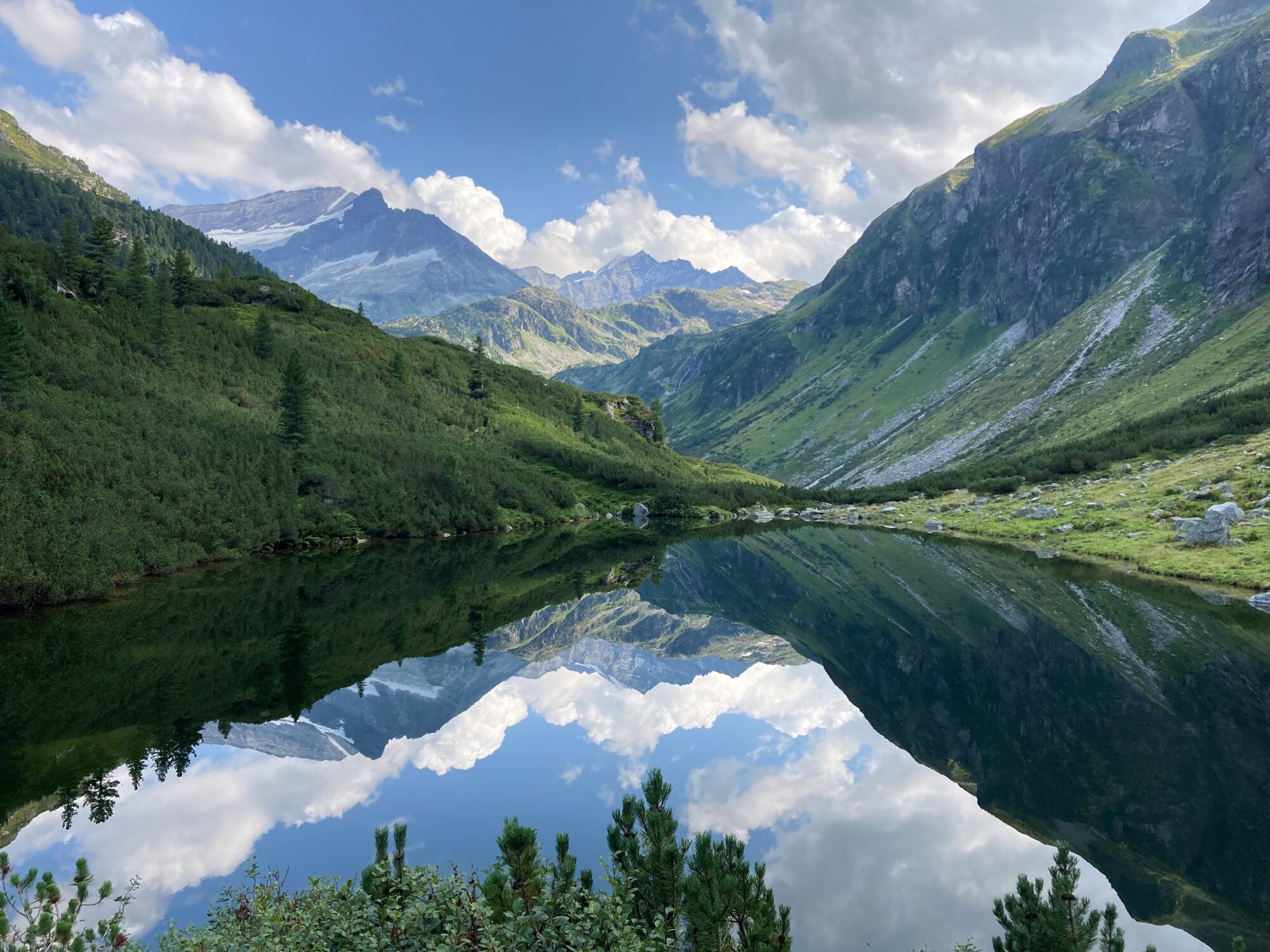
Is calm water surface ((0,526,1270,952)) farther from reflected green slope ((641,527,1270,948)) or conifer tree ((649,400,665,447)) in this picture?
conifer tree ((649,400,665,447))

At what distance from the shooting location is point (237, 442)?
72.4 m

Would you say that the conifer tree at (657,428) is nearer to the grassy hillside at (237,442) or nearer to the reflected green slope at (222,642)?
the grassy hillside at (237,442)

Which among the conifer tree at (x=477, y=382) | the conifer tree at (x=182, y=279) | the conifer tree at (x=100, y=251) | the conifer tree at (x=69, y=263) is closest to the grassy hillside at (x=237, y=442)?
the conifer tree at (x=100, y=251)

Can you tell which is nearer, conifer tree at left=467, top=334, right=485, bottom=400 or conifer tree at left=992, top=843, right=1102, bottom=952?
conifer tree at left=992, top=843, right=1102, bottom=952

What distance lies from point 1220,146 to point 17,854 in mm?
283262

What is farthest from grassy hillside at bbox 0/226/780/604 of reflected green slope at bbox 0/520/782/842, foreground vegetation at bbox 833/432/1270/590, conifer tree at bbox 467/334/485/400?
foreground vegetation at bbox 833/432/1270/590

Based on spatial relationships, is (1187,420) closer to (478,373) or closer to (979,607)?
(979,607)

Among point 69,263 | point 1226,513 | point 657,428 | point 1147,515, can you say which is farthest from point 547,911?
point 657,428

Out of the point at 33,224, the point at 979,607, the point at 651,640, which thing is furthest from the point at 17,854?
the point at 33,224

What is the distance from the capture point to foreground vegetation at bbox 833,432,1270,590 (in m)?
46.8

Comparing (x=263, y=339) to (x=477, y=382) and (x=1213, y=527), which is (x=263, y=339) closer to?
(x=477, y=382)

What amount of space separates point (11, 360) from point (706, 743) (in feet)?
216

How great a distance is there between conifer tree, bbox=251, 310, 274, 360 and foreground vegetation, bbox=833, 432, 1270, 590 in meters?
99.0

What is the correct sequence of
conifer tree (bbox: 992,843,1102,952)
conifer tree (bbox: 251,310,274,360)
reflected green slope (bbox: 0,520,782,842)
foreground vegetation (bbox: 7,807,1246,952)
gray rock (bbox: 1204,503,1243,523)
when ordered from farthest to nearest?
conifer tree (bbox: 251,310,274,360), gray rock (bbox: 1204,503,1243,523), reflected green slope (bbox: 0,520,782,842), conifer tree (bbox: 992,843,1102,952), foreground vegetation (bbox: 7,807,1246,952)
